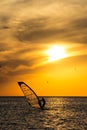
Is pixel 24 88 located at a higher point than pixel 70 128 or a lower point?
higher

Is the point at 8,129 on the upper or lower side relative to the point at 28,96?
lower

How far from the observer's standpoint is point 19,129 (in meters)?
74.6

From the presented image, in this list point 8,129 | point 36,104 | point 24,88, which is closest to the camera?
point 8,129

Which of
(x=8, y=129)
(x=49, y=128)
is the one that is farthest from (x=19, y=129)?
(x=49, y=128)

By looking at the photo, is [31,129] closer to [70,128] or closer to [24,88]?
[70,128]

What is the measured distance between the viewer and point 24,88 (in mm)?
130500

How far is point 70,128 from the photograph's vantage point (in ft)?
259

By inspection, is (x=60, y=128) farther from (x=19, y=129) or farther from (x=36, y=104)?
(x=36, y=104)

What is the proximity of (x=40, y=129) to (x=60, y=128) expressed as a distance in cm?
486

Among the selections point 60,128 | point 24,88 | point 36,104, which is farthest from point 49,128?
point 36,104

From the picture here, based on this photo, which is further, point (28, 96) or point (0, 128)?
point (28, 96)

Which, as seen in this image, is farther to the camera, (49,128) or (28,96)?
(28,96)

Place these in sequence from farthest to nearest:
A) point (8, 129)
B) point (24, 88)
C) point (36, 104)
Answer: point (36, 104) < point (24, 88) < point (8, 129)

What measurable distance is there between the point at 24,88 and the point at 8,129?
56.2 m
